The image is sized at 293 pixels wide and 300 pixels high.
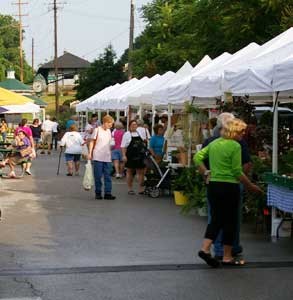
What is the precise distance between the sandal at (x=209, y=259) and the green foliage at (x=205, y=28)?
1255 cm

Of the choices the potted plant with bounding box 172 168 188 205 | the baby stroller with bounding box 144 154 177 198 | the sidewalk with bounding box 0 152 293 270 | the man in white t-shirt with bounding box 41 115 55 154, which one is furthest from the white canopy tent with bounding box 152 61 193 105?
the man in white t-shirt with bounding box 41 115 55 154

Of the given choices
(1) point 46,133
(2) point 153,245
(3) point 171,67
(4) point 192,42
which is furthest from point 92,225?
(1) point 46,133

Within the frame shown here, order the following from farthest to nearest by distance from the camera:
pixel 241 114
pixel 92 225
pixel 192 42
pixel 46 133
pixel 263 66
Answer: pixel 46 133 → pixel 192 42 → pixel 241 114 → pixel 92 225 → pixel 263 66

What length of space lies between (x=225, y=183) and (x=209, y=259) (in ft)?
2.89

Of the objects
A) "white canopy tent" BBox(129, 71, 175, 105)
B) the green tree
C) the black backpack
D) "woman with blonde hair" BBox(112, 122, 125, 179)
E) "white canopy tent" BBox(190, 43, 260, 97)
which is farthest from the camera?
the green tree

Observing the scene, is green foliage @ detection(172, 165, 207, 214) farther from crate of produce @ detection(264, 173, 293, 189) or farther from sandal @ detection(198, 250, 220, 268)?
sandal @ detection(198, 250, 220, 268)

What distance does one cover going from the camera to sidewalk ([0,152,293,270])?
9.42 metres

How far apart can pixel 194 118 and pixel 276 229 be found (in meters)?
5.55

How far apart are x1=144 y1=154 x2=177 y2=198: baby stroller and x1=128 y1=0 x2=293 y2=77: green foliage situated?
603cm

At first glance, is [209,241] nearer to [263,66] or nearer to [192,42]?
[263,66]

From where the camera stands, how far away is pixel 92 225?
40.4 ft

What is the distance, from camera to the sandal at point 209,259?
28.5 ft

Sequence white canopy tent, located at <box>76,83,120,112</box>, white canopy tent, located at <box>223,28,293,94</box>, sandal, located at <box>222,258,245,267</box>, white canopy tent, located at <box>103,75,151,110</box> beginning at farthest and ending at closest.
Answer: white canopy tent, located at <box>76,83,120,112</box> < white canopy tent, located at <box>103,75,151,110</box> < white canopy tent, located at <box>223,28,293,94</box> < sandal, located at <box>222,258,245,267</box>

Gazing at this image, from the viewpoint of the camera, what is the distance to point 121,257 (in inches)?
373
